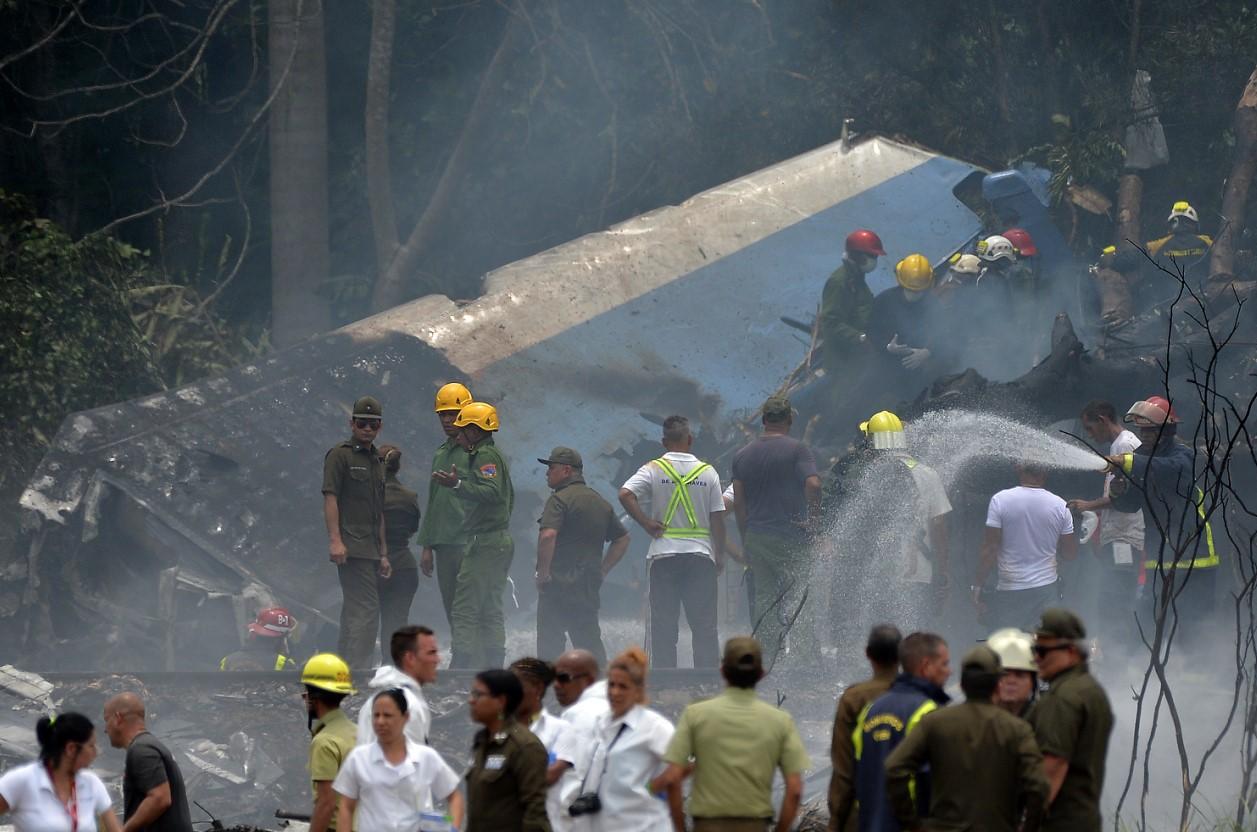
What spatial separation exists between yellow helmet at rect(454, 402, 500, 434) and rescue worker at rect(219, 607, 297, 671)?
180 centimetres

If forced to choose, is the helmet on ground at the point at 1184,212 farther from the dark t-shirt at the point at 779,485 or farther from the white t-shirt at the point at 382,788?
the white t-shirt at the point at 382,788

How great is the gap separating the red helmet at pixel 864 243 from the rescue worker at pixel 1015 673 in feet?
25.4

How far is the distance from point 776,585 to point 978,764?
4763 mm

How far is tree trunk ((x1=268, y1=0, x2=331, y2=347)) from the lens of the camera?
14.9 meters

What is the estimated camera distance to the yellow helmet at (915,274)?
1245 cm

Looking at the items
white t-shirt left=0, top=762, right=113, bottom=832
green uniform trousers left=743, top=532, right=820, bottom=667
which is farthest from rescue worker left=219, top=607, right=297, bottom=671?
white t-shirt left=0, top=762, right=113, bottom=832

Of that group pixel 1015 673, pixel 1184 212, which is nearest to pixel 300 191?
pixel 1184 212

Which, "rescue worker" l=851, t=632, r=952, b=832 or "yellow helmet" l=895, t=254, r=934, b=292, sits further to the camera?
"yellow helmet" l=895, t=254, r=934, b=292

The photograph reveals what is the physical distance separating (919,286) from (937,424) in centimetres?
217

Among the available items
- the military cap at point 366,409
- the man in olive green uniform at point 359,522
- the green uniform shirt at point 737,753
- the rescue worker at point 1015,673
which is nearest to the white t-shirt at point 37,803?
the green uniform shirt at point 737,753

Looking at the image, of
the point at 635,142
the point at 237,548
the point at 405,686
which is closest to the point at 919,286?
the point at 635,142

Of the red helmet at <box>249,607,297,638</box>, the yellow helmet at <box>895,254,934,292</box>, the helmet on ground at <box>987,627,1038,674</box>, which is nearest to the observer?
the helmet on ground at <box>987,627,1038,674</box>

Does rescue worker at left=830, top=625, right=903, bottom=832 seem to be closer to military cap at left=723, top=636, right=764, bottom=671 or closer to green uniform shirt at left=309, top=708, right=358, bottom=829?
Answer: military cap at left=723, top=636, right=764, bottom=671

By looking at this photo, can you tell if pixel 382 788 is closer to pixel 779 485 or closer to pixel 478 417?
pixel 478 417
